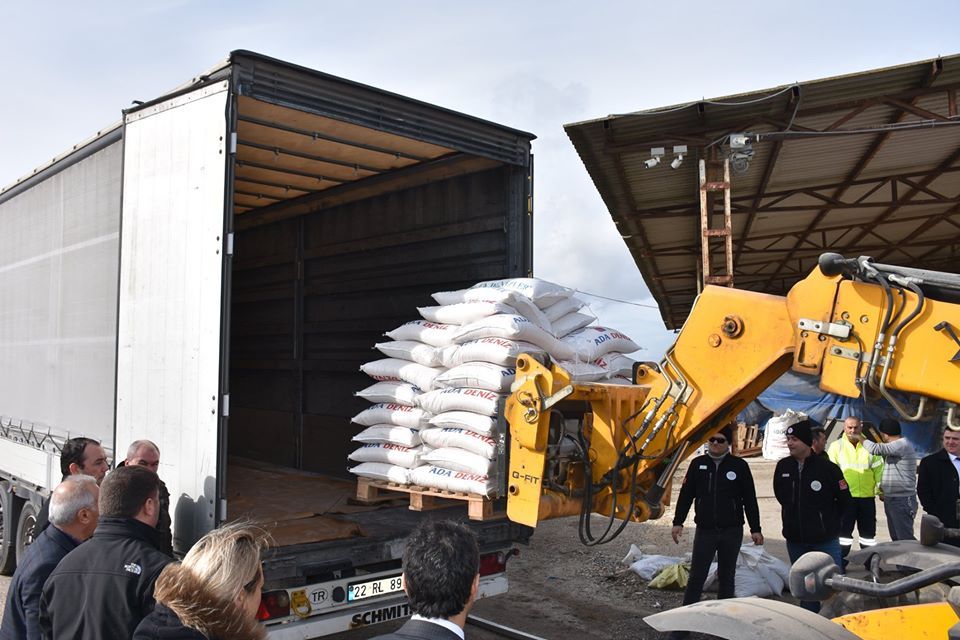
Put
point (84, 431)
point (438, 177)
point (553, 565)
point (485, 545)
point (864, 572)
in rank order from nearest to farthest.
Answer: point (864, 572) → point (485, 545) → point (84, 431) → point (438, 177) → point (553, 565)

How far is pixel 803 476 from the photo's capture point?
5.75 m

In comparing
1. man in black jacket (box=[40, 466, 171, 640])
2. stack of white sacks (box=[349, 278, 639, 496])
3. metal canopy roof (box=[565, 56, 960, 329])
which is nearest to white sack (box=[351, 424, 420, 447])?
stack of white sacks (box=[349, 278, 639, 496])

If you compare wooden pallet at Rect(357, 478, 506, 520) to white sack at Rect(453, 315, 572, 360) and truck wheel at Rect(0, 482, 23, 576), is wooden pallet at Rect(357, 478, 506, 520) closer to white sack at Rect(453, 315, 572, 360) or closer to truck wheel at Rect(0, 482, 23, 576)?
white sack at Rect(453, 315, 572, 360)

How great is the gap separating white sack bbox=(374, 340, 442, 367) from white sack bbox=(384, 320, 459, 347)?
4cm

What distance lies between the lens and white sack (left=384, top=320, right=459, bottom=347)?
16.6 ft

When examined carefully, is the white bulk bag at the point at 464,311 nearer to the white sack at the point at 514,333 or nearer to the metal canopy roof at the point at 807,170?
the white sack at the point at 514,333

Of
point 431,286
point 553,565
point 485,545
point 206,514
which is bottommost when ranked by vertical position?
point 553,565

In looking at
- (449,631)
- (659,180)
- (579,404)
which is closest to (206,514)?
(579,404)

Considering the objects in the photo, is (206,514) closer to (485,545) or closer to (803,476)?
(485,545)

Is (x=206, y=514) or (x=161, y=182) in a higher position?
(x=161, y=182)

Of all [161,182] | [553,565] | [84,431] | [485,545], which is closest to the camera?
[161,182]

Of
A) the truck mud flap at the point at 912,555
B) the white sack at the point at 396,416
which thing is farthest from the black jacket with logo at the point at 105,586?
the truck mud flap at the point at 912,555

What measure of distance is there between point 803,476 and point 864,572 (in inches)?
84.3

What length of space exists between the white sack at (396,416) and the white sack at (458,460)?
22 cm
